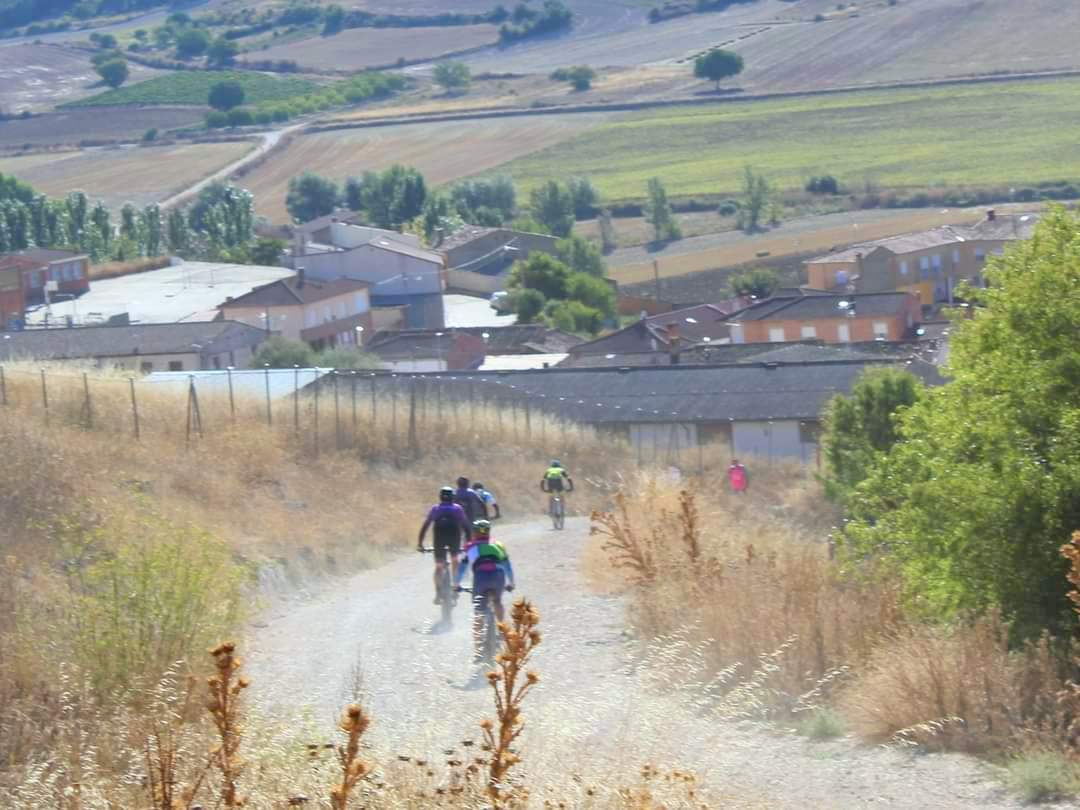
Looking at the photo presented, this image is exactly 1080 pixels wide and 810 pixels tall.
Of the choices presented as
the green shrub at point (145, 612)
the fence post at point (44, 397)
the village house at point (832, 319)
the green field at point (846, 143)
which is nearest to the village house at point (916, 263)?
the village house at point (832, 319)

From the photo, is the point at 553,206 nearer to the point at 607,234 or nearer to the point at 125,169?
the point at 607,234

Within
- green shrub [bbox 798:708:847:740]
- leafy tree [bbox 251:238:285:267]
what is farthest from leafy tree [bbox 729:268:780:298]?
green shrub [bbox 798:708:847:740]

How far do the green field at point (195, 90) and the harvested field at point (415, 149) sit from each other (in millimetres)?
19024

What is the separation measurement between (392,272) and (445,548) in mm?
54544

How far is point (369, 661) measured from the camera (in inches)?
464

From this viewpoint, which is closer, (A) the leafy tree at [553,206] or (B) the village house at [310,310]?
(B) the village house at [310,310]

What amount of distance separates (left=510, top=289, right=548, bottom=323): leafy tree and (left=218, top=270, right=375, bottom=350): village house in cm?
577

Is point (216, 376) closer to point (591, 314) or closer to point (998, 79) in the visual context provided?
point (591, 314)

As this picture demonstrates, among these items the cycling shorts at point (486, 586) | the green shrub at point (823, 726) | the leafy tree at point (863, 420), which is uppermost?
the green shrub at point (823, 726)

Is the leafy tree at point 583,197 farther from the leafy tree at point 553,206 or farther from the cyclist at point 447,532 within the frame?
the cyclist at point 447,532

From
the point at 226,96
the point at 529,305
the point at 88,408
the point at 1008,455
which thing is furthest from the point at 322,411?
the point at 226,96

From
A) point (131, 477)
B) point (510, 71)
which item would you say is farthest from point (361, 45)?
point (131, 477)

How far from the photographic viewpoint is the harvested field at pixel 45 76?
456 feet

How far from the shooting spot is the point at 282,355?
45.7 m
